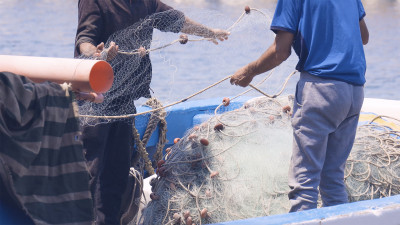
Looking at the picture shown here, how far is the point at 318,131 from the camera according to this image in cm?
337

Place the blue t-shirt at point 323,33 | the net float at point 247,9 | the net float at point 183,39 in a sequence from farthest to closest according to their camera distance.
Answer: the net float at point 247,9 < the net float at point 183,39 < the blue t-shirt at point 323,33

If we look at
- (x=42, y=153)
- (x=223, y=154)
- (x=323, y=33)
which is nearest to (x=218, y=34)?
(x=223, y=154)

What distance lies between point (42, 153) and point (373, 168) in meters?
2.45

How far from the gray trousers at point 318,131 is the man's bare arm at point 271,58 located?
18cm

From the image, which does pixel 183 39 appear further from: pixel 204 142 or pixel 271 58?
pixel 271 58

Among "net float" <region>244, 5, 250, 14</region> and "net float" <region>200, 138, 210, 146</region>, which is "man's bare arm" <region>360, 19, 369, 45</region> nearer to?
"net float" <region>244, 5, 250, 14</region>

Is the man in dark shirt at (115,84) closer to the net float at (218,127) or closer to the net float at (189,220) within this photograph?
the net float at (218,127)

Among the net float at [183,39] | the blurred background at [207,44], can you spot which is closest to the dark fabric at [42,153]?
the net float at [183,39]

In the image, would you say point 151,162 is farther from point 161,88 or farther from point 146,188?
point 161,88

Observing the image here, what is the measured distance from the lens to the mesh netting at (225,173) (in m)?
3.82

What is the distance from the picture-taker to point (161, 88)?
7.81 meters

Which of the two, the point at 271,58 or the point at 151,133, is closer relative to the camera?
the point at 271,58

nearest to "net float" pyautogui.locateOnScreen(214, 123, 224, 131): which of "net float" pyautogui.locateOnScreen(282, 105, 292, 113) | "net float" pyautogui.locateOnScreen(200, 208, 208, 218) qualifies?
"net float" pyautogui.locateOnScreen(282, 105, 292, 113)

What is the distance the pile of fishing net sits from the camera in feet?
12.6
